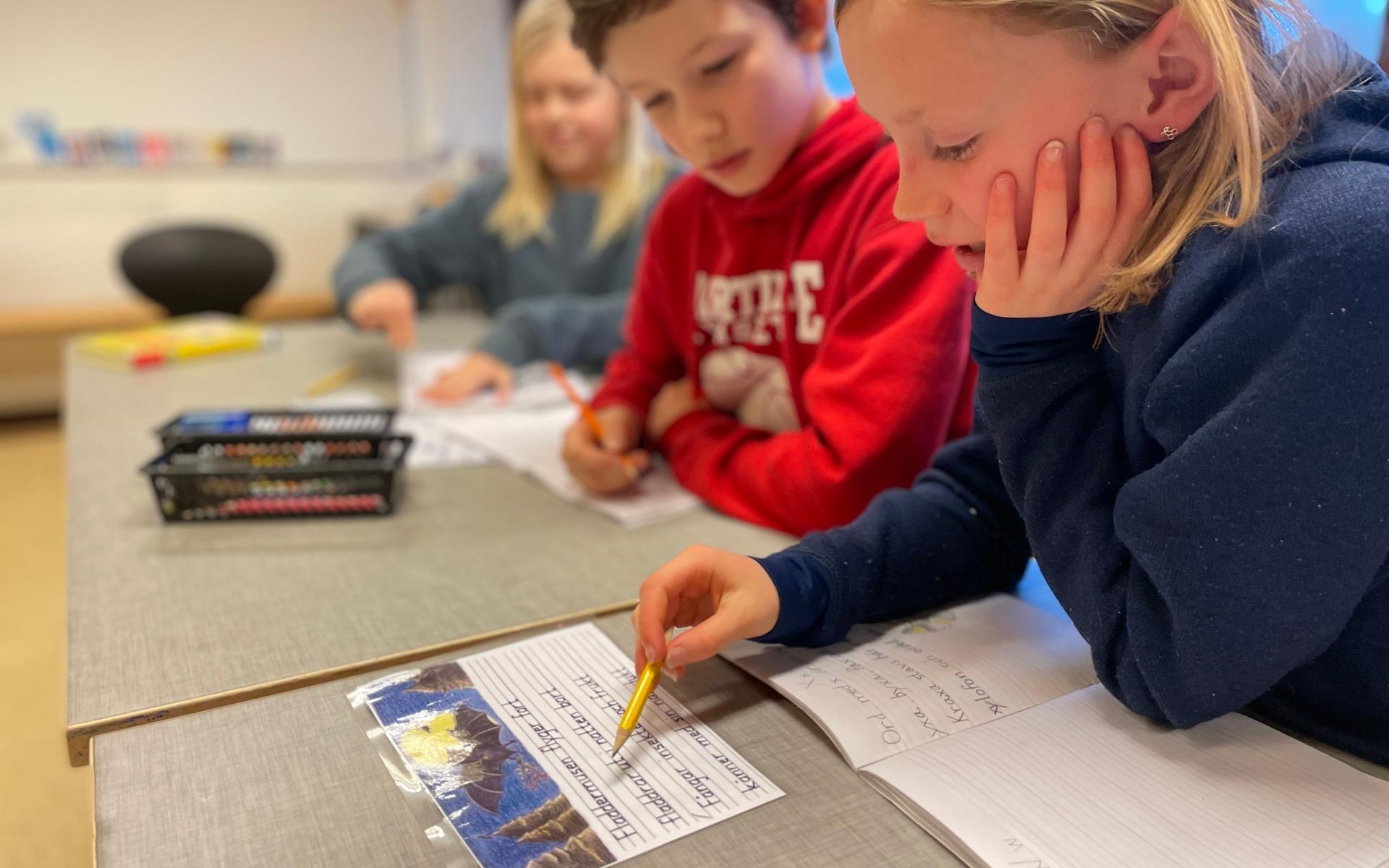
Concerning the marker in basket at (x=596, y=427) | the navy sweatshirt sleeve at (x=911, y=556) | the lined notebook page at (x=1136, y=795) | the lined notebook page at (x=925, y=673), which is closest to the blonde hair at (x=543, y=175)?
the marker in basket at (x=596, y=427)

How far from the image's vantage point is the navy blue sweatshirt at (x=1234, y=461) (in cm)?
44

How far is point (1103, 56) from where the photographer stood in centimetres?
49

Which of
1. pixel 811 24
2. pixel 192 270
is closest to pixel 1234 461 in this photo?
pixel 811 24

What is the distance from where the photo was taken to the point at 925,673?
1.94 ft

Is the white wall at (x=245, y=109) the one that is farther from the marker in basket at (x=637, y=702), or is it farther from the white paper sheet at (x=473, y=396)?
the marker in basket at (x=637, y=702)

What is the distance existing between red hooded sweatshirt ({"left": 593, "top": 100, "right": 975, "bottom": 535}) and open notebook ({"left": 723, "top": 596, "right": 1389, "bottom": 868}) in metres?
0.21

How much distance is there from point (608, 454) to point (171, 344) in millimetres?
1017

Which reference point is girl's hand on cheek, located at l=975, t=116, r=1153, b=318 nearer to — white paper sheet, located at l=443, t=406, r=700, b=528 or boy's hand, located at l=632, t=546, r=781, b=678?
boy's hand, located at l=632, t=546, r=781, b=678

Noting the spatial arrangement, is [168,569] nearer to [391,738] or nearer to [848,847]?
[391,738]

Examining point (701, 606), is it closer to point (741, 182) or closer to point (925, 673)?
point (925, 673)

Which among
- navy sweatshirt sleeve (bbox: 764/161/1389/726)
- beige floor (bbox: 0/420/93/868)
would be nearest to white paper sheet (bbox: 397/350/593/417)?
beige floor (bbox: 0/420/93/868)

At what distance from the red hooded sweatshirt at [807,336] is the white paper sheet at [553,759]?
0.91 ft

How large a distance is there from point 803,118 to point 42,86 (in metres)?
2.96

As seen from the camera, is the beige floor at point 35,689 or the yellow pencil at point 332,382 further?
the yellow pencil at point 332,382
